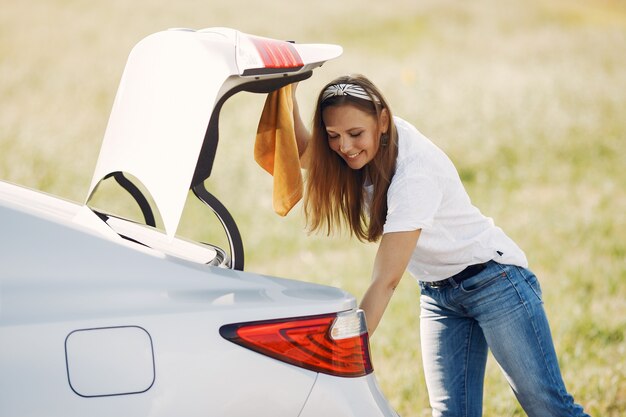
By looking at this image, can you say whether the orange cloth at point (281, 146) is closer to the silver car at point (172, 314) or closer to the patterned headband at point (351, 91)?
the patterned headband at point (351, 91)

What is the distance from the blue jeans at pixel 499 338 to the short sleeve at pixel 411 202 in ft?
1.47

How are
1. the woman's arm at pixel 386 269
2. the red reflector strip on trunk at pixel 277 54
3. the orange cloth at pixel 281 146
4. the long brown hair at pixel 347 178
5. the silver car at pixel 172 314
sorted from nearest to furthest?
1. the silver car at pixel 172 314
2. the red reflector strip on trunk at pixel 277 54
3. the woman's arm at pixel 386 269
4. the long brown hair at pixel 347 178
5. the orange cloth at pixel 281 146

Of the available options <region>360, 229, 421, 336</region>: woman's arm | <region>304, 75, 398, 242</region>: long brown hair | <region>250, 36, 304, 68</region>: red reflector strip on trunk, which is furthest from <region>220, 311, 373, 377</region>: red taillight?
<region>250, 36, 304, 68</region>: red reflector strip on trunk

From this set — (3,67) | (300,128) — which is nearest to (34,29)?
(3,67)

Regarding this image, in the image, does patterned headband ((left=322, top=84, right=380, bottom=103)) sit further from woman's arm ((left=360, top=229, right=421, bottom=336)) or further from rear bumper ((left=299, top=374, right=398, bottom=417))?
rear bumper ((left=299, top=374, right=398, bottom=417))

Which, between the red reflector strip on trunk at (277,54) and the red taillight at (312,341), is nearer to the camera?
the red taillight at (312,341)

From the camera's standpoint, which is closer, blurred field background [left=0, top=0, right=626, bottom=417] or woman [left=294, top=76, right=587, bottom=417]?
woman [left=294, top=76, right=587, bottom=417]

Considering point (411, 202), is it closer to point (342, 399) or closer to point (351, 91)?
point (351, 91)

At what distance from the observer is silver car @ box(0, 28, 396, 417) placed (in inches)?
82.0

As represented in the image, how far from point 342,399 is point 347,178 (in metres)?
1.09

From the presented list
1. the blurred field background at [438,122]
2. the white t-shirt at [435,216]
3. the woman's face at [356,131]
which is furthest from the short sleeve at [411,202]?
the blurred field background at [438,122]

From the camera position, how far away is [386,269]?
8.95ft

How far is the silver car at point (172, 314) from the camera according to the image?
208 cm

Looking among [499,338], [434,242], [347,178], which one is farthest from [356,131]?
[499,338]
